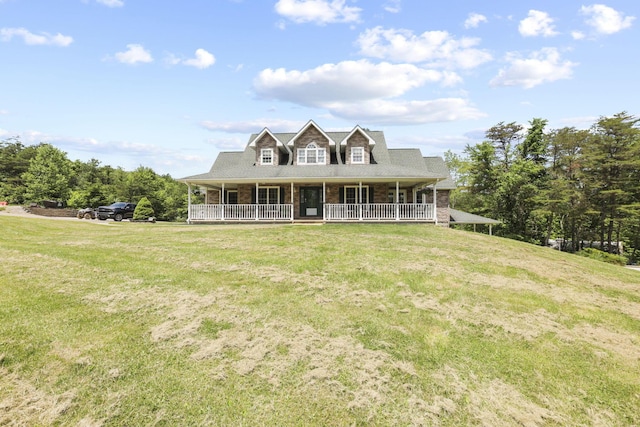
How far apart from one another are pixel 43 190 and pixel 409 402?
53686 millimetres

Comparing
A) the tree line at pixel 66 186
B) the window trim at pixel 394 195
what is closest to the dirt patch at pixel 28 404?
the window trim at pixel 394 195

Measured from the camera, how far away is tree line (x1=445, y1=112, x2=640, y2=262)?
29.5 m

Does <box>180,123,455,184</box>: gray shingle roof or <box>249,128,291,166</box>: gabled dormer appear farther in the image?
<box>249,128,291,166</box>: gabled dormer

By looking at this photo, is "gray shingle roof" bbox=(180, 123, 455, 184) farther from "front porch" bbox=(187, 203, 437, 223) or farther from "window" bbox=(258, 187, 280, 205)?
"front porch" bbox=(187, 203, 437, 223)

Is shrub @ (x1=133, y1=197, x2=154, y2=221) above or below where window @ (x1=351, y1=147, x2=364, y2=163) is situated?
below

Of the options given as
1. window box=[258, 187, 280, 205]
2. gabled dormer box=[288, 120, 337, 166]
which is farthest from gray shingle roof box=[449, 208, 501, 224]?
window box=[258, 187, 280, 205]

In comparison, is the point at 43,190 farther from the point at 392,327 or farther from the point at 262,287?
the point at 392,327

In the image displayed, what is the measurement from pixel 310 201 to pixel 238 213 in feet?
15.6

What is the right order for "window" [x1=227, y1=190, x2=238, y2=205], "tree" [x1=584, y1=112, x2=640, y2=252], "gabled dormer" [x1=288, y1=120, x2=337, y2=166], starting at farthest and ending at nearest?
"tree" [x1=584, y1=112, x2=640, y2=252] → "window" [x1=227, y1=190, x2=238, y2=205] → "gabled dormer" [x1=288, y1=120, x2=337, y2=166]

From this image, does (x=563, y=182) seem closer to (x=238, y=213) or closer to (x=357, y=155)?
(x=357, y=155)

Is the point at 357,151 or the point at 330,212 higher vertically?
the point at 357,151

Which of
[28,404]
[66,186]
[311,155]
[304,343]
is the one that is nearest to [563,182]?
[311,155]

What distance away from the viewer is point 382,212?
20.5 m

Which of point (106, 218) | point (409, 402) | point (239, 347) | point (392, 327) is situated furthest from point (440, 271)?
point (106, 218)
